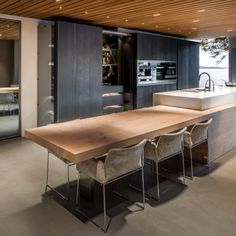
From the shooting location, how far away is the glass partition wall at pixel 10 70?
226 inches

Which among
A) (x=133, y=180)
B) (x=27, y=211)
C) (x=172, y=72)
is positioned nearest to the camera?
(x=27, y=211)

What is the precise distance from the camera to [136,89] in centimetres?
725

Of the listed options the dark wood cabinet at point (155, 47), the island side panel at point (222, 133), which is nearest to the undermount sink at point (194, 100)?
the island side panel at point (222, 133)

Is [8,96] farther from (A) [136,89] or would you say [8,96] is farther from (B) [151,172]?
(B) [151,172]

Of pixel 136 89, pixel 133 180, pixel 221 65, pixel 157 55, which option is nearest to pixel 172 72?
pixel 157 55

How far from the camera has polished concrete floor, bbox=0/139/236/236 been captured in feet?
8.43

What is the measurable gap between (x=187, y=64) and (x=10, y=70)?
5566 mm

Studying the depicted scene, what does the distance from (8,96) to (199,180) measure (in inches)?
175

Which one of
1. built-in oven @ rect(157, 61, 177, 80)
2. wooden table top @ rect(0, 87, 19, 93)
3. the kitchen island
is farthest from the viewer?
built-in oven @ rect(157, 61, 177, 80)

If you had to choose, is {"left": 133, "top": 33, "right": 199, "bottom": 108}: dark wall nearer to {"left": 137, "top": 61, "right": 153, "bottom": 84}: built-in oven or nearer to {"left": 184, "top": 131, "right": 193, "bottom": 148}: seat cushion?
{"left": 137, "top": 61, "right": 153, "bottom": 84}: built-in oven

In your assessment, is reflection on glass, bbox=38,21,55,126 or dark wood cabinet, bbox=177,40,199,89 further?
dark wood cabinet, bbox=177,40,199,89

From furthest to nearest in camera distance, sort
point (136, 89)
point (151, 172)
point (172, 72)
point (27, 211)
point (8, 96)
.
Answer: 1. point (172, 72)
2. point (136, 89)
3. point (8, 96)
4. point (151, 172)
5. point (27, 211)

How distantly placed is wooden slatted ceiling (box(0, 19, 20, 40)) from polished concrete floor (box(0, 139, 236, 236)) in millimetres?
3026

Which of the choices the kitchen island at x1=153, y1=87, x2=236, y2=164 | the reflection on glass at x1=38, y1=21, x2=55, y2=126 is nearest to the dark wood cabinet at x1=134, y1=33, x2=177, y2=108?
the reflection on glass at x1=38, y1=21, x2=55, y2=126
